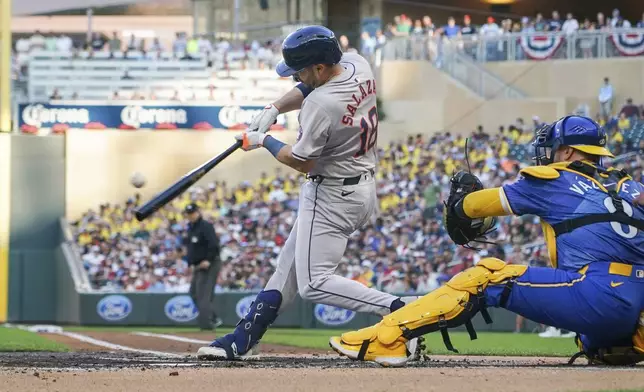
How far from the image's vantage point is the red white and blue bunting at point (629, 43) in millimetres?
25531

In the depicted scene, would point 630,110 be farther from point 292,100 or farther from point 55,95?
point 292,100

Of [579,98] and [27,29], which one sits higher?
[27,29]

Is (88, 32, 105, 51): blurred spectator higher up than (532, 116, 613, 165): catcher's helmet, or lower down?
higher up

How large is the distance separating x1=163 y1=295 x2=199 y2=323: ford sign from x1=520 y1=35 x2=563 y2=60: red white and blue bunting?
447 inches

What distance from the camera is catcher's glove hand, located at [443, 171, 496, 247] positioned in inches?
248

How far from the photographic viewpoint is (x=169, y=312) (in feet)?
60.7

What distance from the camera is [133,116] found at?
2605cm

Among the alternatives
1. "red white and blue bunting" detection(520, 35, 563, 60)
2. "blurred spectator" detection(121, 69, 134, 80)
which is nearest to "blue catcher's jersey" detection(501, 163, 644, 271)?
"red white and blue bunting" detection(520, 35, 563, 60)

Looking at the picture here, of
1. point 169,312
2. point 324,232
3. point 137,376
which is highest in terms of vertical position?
point 324,232

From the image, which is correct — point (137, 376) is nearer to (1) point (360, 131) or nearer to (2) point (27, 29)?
(1) point (360, 131)

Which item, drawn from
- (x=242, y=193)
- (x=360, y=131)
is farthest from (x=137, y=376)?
(x=242, y=193)

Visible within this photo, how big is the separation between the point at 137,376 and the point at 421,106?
73.2ft

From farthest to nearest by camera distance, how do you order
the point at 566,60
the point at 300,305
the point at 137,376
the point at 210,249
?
the point at 566,60
the point at 300,305
the point at 210,249
the point at 137,376

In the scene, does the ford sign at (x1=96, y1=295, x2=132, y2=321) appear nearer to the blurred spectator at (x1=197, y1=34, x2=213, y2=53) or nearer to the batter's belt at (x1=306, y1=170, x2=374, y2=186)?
the blurred spectator at (x1=197, y1=34, x2=213, y2=53)
